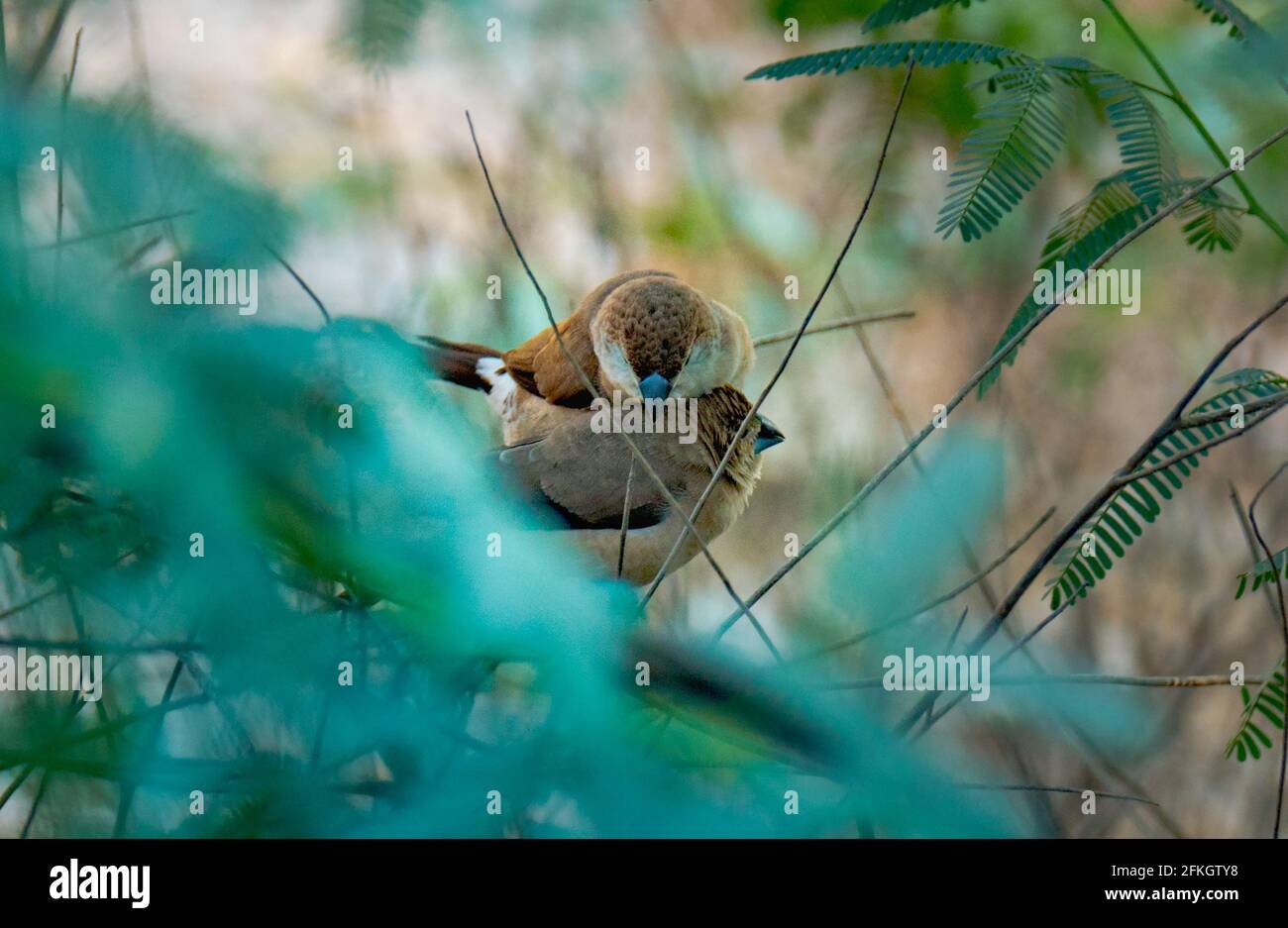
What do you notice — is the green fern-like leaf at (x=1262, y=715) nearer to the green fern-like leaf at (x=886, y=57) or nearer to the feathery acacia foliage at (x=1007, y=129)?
the feathery acacia foliage at (x=1007, y=129)

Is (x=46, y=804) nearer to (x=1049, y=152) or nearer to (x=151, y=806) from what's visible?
(x=151, y=806)

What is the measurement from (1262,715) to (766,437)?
69 centimetres

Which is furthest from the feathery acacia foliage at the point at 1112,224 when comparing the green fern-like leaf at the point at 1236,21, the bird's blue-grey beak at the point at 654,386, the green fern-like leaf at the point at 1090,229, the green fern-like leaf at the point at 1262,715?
the bird's blue-grey beak at the point at 654,386

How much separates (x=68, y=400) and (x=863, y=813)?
0.38 metres

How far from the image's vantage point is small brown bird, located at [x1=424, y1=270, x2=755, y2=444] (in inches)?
57.0

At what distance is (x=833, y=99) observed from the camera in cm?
192

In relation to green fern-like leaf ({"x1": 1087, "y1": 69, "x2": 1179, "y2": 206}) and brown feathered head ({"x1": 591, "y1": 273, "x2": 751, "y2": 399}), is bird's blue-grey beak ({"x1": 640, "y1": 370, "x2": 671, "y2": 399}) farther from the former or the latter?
green fern-like leaf ({"x1": 1087, "y1": 69, "x2": 1179, "y2": 206})

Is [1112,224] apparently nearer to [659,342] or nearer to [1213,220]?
[1213,220]

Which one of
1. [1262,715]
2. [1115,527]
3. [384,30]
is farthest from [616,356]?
[1262,715]

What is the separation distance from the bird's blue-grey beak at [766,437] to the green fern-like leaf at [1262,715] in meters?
0.68

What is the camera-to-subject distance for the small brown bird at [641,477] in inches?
50.9

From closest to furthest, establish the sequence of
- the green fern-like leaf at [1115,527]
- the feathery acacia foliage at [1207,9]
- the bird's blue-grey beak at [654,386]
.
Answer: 1. the green fern-like leaf at [1115,527]
2. the feathery acacia foliage at [1207,9]
3. the bird's blue-grey beak at [654,386]

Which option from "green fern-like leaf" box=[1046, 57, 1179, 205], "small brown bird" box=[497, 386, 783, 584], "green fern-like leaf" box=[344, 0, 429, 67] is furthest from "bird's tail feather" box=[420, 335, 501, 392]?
"green fern-like leaf" box=[1046, 57, 1179, 205]

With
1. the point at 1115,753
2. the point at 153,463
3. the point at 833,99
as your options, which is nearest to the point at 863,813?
the point at 153,463
